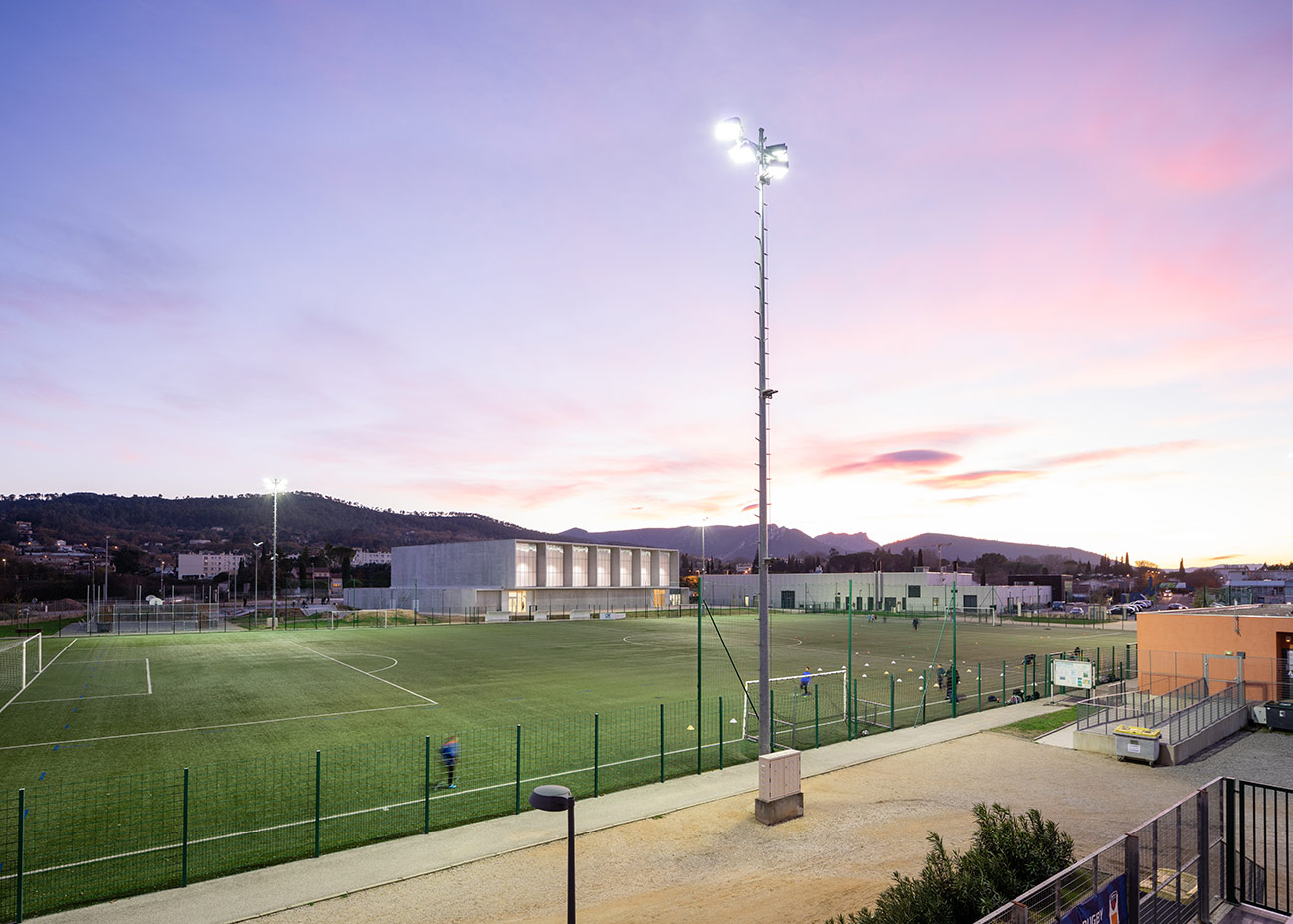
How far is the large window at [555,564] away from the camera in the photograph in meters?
104

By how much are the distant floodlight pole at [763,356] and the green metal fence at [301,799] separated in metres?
3.46

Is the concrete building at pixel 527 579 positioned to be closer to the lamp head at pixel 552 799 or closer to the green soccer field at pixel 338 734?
the green soccer field at pixel 338 734

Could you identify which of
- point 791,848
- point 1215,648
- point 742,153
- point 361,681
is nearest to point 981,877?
point 791,848

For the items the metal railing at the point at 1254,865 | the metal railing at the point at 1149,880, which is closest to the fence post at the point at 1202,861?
the metal railing at the point at 1149,880

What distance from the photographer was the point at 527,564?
10094 centimetres

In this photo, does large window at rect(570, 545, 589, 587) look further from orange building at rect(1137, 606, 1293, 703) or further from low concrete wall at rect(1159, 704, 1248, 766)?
low concrete wall at rect(1159, 704, 1248, 766)

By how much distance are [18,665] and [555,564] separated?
67746 millimetres

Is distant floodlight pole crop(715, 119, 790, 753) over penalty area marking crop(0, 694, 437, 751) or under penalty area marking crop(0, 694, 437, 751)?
over

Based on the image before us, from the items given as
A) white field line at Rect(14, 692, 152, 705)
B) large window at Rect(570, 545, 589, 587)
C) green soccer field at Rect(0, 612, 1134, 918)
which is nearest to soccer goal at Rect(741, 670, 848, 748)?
green soccer field at Rect(0, 612, 1134, 918)

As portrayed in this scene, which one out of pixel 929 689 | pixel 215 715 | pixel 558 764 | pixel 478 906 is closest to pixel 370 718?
pixel 215 715

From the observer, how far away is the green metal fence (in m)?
12.9

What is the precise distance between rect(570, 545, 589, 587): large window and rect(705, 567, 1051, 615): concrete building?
23700 mm

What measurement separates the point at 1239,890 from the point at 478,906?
10.9 m

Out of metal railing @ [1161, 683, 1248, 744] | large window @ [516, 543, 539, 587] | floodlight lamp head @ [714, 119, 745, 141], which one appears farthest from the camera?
large window @ [516, 543, 539, 587]
